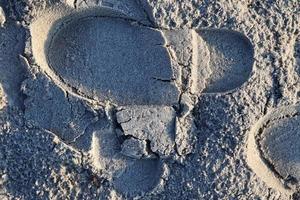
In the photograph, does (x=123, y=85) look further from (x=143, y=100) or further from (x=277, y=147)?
(x=277, y=147)

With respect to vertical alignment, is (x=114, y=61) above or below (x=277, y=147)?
above

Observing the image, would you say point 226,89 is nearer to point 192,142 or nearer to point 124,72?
point 192,142

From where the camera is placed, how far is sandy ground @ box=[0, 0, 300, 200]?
1908 millimetres

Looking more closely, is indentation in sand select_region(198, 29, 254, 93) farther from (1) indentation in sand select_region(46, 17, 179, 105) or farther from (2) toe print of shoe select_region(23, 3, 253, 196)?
(1) indentation in sand select_region(46, 17, 179, 105)

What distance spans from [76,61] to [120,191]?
1.79 feet

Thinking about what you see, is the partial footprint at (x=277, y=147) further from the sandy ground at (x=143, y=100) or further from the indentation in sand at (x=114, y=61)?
the indentation in sand at (x=114, y=61)

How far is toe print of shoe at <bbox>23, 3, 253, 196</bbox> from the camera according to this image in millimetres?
1918

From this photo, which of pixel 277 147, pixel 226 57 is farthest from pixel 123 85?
pixel 277 147

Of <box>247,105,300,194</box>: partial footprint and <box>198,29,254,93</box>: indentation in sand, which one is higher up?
<box>198,29,254,93</box>: indentation in sand

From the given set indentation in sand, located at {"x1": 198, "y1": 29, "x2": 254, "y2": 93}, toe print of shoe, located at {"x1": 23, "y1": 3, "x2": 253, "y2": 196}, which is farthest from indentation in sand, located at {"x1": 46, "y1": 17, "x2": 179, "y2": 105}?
indentation in sand, located at {"x1": 198, "y1": 29, "x2": 254, "y2": 93}

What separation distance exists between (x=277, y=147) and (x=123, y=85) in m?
0.67

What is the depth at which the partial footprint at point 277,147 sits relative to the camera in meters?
1.97

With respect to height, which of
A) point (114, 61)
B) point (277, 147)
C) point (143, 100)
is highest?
point (114, 61)

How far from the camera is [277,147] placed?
6.48ft
